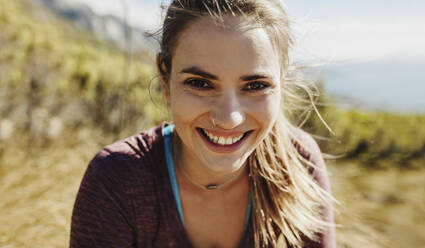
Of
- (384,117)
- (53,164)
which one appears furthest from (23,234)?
(384,117)

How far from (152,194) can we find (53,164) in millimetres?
2552

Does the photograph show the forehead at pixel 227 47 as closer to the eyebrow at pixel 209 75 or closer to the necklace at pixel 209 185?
the eyebrow at pixel 209 75

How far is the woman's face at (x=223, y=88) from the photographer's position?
1.10 metres

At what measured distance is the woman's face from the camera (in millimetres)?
1102

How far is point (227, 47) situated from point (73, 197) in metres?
2.39

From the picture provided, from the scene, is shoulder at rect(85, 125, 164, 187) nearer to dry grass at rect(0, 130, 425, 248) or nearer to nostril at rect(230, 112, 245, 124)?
nostril at rect(230, 112, 245, 124)

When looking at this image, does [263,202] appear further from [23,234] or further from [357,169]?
[357,169]

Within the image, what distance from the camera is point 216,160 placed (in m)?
1.29

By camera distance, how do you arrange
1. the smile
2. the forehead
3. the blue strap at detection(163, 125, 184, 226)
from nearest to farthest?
the forehead → the smile → the blue strap at detection(163, 125, 184, 226)

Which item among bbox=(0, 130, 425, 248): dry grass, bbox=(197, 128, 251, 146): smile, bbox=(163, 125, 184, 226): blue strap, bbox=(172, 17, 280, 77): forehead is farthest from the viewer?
bbox=(0, 130, 425, 248): dry grass

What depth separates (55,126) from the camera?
391 centimetres

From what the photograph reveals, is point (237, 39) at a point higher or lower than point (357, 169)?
higher

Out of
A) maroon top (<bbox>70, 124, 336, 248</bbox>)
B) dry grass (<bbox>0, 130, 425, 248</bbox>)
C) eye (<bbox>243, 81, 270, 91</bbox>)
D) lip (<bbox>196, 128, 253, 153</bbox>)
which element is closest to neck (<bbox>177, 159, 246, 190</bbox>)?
maroon top (<bbox>70, 124, 336, 248</bbox>)

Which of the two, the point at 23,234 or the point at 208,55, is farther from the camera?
the point at 23,234
